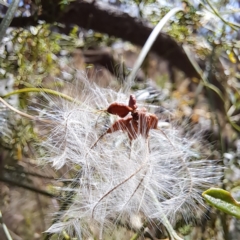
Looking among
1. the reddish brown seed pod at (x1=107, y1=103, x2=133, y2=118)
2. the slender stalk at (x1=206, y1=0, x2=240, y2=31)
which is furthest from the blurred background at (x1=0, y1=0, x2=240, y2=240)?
the reddish brown seed pod at (x1=107, y1=103, x2=133, y2=118)

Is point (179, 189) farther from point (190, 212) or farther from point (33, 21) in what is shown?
point (33, 21)

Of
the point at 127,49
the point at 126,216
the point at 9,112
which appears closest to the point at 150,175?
the point at 126,216

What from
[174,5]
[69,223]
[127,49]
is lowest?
[127,49]

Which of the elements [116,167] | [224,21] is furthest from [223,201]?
[224,21]

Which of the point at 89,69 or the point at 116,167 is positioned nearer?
the point at 116,167

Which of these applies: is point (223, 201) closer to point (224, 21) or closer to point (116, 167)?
point (116, 167)

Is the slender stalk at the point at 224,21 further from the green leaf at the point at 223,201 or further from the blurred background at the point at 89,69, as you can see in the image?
the green leaf at the point at 223,201

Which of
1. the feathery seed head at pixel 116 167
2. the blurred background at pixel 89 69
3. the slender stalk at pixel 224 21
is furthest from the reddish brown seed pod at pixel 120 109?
the slender stalk at pixel 224 21
